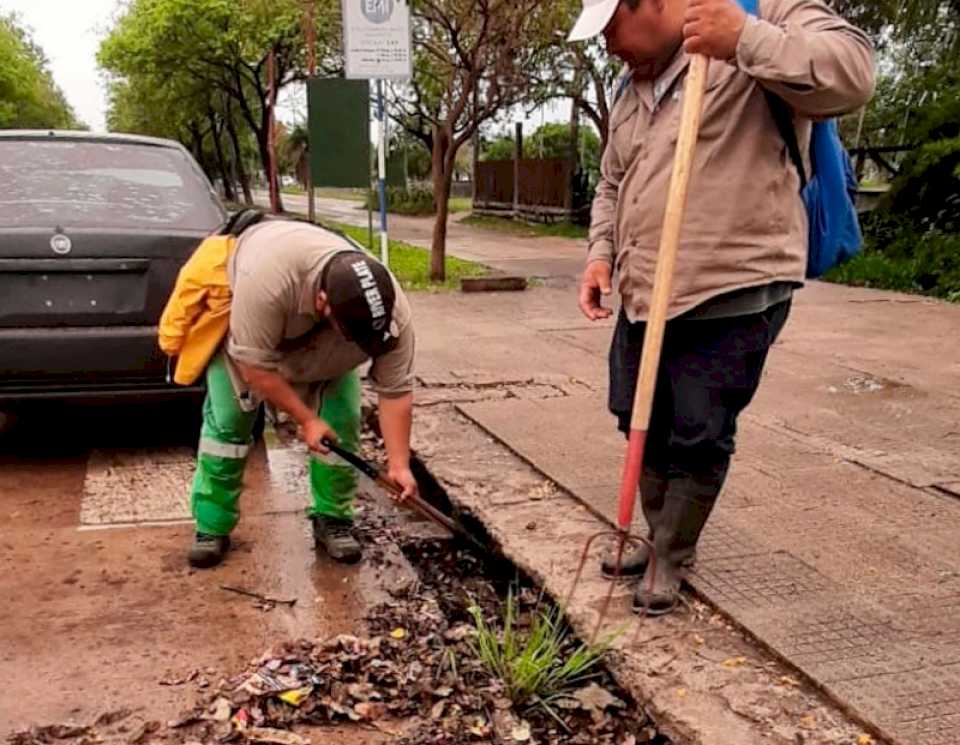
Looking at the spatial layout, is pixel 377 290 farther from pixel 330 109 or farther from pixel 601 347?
pixel 330 109

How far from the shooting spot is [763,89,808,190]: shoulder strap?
2457 mm

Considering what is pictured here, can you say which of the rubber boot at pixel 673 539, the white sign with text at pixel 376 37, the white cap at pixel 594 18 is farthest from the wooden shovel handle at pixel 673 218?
the white sign with text at pixel 376 37

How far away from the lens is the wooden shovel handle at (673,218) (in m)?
2.27

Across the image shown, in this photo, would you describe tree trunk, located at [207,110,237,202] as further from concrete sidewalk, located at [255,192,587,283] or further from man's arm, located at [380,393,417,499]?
man's arm, located at [380,393,417,499]

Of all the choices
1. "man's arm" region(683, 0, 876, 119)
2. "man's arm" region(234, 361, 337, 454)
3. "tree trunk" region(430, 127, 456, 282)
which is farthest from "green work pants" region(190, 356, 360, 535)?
"tree trunk" region(430, 127, 456, 282)

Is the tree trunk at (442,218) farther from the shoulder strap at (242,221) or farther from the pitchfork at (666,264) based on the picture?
the pitchfork at (666,264)

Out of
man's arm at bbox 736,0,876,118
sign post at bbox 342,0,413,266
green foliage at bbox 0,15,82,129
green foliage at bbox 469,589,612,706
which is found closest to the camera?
man's arm at bbox 736,0,876,118

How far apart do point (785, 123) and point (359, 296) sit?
1.20 metres

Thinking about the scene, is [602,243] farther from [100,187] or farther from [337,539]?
[100,187]

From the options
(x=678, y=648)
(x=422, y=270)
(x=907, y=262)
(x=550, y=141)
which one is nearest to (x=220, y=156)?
(x=550, y=141)

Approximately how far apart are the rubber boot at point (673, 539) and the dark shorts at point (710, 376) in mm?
80

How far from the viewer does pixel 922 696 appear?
94.8 inches

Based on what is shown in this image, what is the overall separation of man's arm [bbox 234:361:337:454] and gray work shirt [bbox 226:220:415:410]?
0.12 feet

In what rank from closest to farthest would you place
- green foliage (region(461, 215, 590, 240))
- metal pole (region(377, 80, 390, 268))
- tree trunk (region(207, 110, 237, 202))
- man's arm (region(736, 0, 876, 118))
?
man's arm (region(736, 0, 876, 118)), metal pole (region(377, 80, 390, 268)), green foliage (region(461, 215, 590, 240)), tree trunk (region(207, 110, 237, 202))
